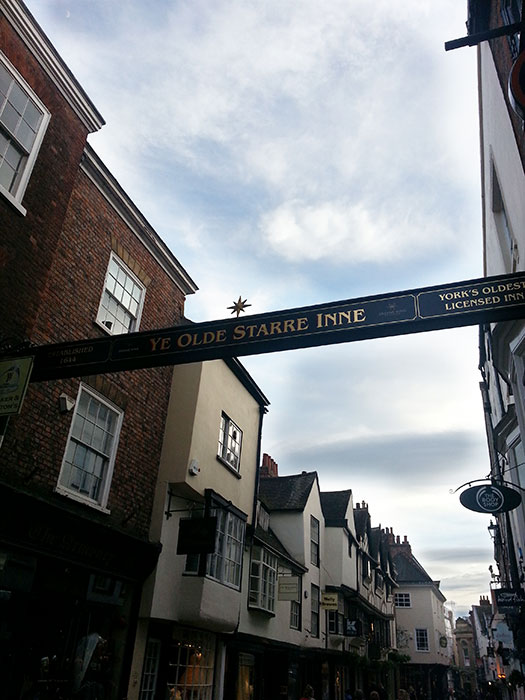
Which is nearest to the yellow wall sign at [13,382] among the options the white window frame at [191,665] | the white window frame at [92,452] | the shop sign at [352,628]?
the white window frame at [92,452]

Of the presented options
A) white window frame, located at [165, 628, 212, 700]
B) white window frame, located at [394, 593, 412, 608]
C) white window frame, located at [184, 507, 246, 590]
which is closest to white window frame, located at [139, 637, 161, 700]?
white window frame, located at [165, 628, 212, 700]

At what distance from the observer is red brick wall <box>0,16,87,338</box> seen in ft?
25.7

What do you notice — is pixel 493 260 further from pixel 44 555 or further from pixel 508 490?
pixel 44 555

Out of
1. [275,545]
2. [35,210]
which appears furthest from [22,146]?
[275,545]

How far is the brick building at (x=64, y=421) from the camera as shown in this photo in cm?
775

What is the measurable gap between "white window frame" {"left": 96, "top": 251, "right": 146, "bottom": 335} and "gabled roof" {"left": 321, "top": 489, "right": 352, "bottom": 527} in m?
18.7

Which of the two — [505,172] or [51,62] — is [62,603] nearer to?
[51,62]

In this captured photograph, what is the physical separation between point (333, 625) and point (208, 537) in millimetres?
17503

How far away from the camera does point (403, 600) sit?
48.2m

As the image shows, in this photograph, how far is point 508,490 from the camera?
9.58 m

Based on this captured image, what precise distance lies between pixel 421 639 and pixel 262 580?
3763 centimetres

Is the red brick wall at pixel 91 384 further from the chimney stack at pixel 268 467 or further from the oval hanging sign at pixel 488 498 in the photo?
Result: the chimney stack at pixel 268 467

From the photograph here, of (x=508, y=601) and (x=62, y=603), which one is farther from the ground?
(x=508, y=601)

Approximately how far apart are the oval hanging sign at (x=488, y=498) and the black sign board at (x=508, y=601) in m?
4.90
